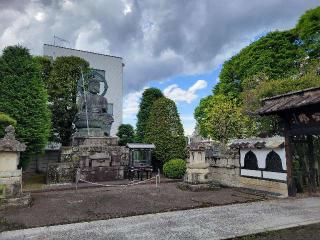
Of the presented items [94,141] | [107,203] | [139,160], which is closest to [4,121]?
[94,141]

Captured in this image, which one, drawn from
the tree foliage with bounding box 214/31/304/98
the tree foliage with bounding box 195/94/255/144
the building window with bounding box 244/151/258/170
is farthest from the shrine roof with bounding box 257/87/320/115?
the tree foliage with bounding box 214/31/304/98

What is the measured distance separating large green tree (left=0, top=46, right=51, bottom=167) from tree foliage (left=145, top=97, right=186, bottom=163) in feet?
27.0

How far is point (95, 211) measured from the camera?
9453 mm

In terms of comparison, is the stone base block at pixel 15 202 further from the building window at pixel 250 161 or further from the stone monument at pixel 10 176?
the building window at pixel 250 161

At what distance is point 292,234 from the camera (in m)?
6.60

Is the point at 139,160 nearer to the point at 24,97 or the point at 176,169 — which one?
the point at 176,169

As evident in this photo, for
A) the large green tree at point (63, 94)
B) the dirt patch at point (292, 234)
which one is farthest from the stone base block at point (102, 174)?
the dirt patch at point (292, 234)

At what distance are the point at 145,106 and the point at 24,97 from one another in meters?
13.2

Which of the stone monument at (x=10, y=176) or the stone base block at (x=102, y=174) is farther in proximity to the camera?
the stone base block at (x=102, y=174)

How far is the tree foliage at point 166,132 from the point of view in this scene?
2205 cm

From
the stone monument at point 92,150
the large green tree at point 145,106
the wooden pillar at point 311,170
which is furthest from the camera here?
the large green tree at point 145,106

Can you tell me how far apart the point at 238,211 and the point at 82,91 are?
650 inches

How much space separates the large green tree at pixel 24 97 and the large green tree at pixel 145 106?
1139 cm

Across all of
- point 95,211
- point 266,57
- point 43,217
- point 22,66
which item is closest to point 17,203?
point 43,217
